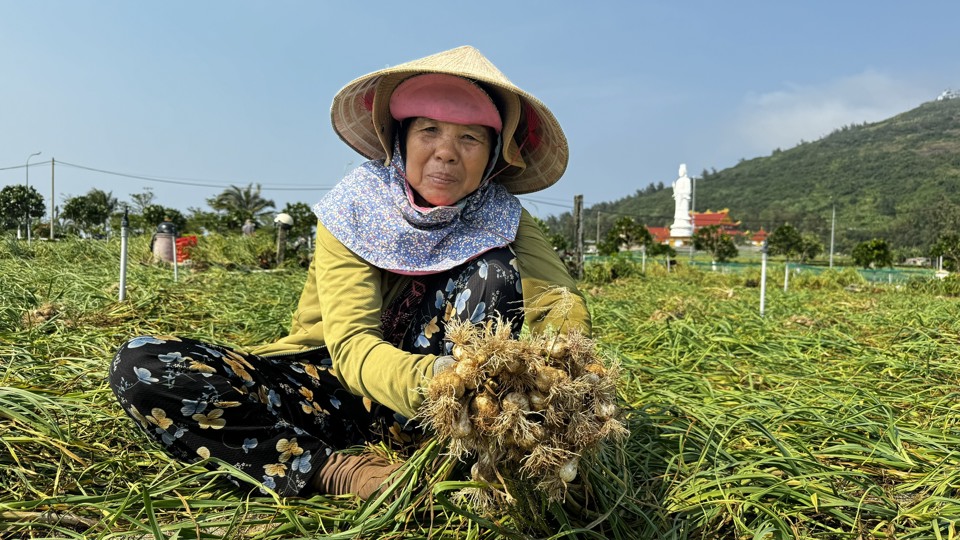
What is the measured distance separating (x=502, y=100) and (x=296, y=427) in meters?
0.88

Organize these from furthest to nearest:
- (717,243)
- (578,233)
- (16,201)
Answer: (717,243) < (16,201) < (578,233)

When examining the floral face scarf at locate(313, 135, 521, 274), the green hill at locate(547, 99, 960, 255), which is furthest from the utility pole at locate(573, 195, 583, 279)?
the green hill at locate(547, 99, 960, 255)

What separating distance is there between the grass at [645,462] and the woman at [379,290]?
101mm

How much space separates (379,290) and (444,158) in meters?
0.33

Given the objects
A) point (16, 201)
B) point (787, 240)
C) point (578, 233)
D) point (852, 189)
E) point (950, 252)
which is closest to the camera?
point (578, 233)

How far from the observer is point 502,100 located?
1396 mm

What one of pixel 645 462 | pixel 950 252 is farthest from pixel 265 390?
pixel 950 252

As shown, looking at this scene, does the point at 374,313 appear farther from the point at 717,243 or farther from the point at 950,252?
the point at 717,243

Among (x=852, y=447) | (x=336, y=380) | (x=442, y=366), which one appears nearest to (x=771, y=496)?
(x=852, y=447)

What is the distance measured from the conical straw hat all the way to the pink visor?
0.03m

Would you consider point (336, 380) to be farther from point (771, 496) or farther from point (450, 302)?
point (771, 496)

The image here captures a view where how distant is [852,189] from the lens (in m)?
64.2

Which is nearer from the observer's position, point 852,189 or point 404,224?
point 404,224

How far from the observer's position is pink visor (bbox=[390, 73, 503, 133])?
1.30 metres
